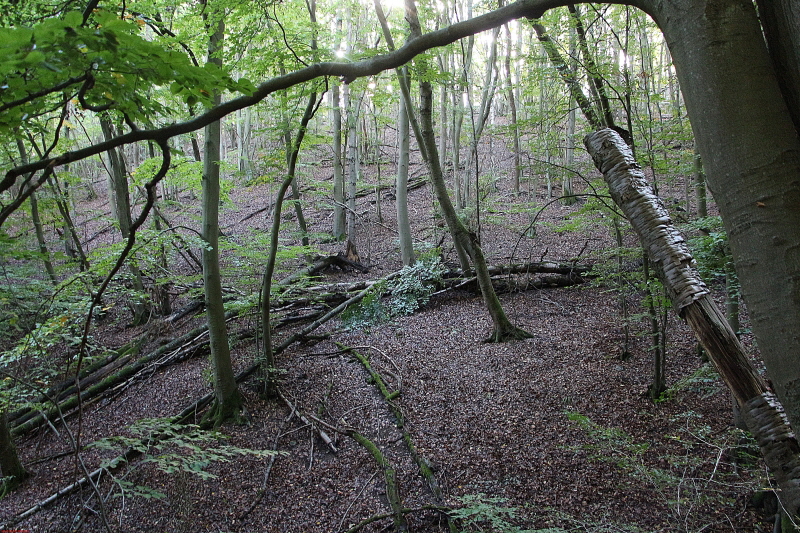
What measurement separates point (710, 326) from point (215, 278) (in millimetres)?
5638

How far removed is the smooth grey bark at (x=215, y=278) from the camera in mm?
5680

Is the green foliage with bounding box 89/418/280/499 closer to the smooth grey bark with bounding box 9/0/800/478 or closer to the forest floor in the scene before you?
the forest floor

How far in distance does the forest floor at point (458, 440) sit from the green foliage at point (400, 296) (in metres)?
0.39

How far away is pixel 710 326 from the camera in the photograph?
1.72 m

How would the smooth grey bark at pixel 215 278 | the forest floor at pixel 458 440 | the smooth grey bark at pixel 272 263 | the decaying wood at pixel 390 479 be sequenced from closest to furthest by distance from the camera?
the forest floor at pixel 458 440
the decaying wood at pixel 390 479
the smooth grey bark at pixel 215 278
the smooth grey bark at pixel 272 263

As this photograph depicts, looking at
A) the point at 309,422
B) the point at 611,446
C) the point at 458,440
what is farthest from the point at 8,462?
the point at 611,446

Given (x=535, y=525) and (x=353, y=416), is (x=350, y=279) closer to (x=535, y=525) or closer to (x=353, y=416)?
(x=353, y=416)

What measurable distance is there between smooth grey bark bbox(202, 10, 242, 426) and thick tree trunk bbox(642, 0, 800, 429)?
5391 mm

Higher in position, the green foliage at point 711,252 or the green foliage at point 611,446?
the green foliage at point 711,252

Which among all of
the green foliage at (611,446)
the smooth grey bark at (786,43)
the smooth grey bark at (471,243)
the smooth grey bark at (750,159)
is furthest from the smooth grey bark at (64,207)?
the smooth grey bark at (786,43)

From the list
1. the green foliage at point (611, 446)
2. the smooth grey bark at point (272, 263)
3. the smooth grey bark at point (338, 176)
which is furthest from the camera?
the smooth grey bark at point (338, 176)

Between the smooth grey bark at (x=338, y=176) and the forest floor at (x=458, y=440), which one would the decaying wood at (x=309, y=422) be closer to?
the forest floor at (x=458, y=440)

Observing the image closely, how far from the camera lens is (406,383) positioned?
21.2ft

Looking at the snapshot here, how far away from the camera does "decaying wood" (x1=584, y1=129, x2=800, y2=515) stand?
5.27ft
